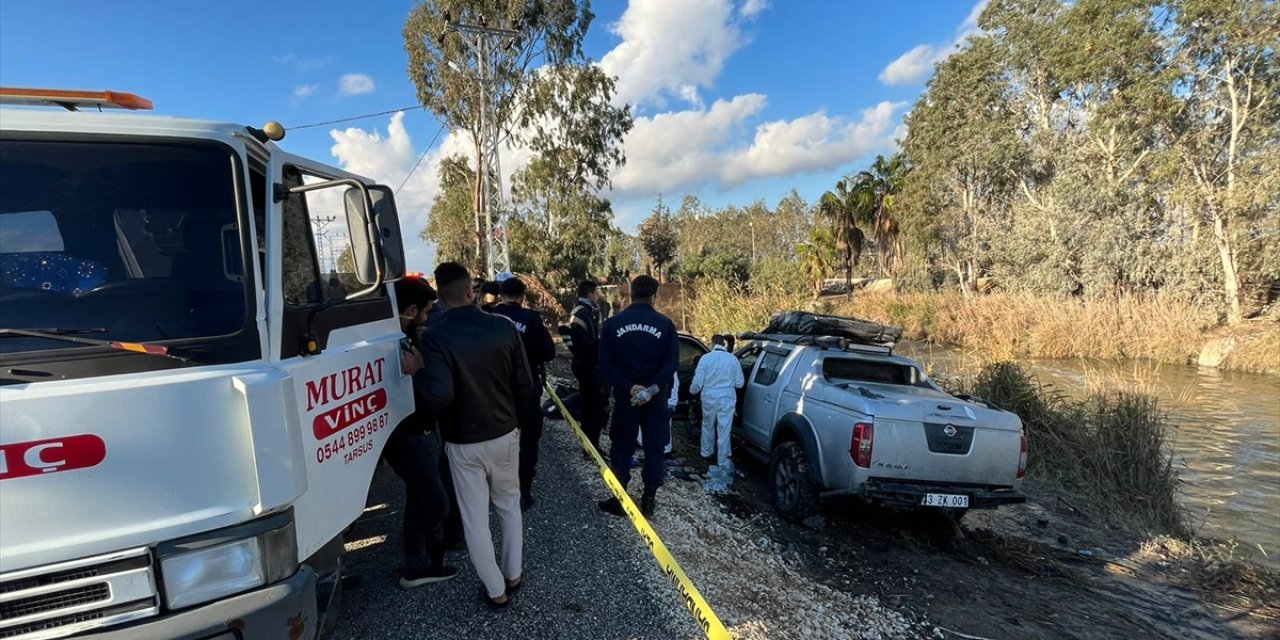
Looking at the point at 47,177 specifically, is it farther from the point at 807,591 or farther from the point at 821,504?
the point at 821,504

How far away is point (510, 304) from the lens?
5.11 m

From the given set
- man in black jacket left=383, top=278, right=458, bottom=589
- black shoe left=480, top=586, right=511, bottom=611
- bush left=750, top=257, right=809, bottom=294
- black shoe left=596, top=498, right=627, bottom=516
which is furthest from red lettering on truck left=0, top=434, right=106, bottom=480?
bush left=750, top=257, right=809, bottom=294

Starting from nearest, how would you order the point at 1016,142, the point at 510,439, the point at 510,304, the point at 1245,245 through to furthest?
1. the point at 510,439
2. the point at 510,304
3. the point at 1245,245
4. the point at 1016,142

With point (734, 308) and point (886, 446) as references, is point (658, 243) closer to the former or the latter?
point (734, 308)

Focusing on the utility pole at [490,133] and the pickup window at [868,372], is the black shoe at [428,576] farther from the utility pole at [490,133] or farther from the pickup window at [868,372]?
the utility pole at [490,133]

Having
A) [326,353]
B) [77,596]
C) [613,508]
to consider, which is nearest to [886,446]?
[613,508]

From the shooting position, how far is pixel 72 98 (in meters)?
2.42

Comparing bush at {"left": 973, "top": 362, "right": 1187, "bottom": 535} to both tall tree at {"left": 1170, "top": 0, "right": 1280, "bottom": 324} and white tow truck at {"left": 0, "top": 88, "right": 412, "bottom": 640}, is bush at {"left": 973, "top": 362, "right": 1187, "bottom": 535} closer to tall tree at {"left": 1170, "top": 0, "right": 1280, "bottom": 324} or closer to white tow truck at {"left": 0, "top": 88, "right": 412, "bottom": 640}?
white tow truck at {"left": 0, "top": 88, "right": 412, "bottom": 640}

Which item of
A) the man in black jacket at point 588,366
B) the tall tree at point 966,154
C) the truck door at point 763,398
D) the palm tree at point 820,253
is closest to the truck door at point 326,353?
the man in black jacket at point 588,366

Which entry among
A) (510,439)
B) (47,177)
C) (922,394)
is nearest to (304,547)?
(510,439)

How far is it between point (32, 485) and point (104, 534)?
23 cm

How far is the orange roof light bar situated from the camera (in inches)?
93.1

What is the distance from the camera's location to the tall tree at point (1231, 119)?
61.9 ft

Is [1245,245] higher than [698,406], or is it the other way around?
[1245,245]
